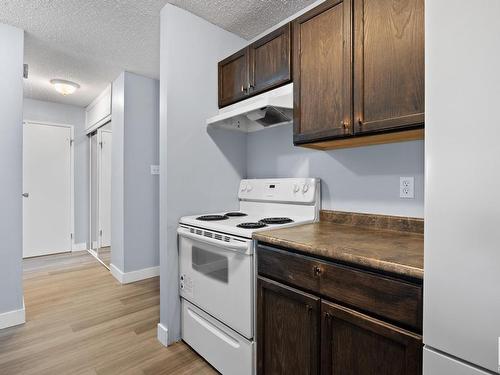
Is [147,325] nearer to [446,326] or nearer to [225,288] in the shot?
[225,288]

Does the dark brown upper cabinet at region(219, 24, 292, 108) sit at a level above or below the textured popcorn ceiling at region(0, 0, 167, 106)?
below

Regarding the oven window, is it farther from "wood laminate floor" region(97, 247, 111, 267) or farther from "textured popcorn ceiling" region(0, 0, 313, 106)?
"wood laminate floor" region(97, 247, 111, 267)

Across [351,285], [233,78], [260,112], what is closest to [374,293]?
[351,285]

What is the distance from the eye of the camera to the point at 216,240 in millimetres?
1571

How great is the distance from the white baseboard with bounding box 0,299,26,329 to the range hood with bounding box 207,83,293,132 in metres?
2.22

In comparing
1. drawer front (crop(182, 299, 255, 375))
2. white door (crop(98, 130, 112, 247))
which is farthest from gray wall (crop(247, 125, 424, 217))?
white door (crop(98, 130, 112, 247))

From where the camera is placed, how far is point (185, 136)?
2014 mm

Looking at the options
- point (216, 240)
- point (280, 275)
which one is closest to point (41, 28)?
point (216, 240)

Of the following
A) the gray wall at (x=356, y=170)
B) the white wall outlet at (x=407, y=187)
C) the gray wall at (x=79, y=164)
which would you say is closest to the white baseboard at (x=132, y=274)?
the gray wall at (x=79, y=164)

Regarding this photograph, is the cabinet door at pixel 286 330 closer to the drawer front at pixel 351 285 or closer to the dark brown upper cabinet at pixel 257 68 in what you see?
the drawer front at pixel 351 285

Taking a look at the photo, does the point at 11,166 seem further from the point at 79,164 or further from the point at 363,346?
the point at 363,346

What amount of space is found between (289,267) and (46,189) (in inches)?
178

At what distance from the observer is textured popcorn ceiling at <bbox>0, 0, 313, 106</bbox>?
1.94 meters

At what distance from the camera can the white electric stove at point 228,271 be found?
4.75 ft
